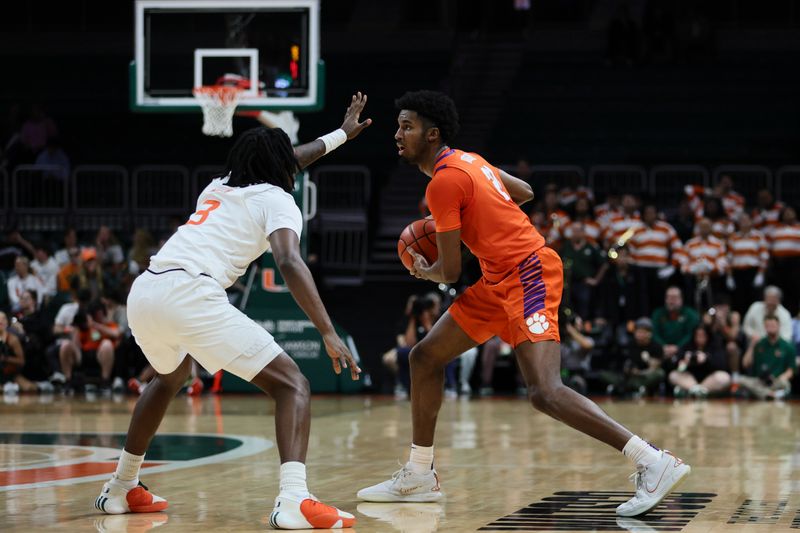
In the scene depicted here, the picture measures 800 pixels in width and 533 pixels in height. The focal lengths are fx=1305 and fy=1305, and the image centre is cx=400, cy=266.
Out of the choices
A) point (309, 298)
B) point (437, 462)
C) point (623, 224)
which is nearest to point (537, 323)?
point (309, 298)

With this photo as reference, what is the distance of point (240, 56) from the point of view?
603 inches

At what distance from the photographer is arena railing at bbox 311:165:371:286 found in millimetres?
21219

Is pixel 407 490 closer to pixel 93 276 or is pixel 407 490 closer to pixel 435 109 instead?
pixel 435 109

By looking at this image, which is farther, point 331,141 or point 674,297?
point 674,297

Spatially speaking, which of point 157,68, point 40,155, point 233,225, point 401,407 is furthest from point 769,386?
point 40,155

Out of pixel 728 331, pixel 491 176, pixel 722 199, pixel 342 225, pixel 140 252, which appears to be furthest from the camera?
pixel 342 225

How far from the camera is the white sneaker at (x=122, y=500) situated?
638 cm

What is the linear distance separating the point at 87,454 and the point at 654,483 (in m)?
4.50

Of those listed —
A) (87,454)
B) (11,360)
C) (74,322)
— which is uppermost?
(74,322)

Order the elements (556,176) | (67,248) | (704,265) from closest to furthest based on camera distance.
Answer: (704,265), (67,248), (556,176)

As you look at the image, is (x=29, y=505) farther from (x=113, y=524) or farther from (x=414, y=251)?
(x=414, y=251)

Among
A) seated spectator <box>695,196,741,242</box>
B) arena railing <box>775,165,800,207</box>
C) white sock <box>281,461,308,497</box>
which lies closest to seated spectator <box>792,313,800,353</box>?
seated spectator <box>695,196,741,242</box>

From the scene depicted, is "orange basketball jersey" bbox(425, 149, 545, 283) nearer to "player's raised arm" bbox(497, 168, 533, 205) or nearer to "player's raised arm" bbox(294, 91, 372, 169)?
"player's raised arm" bbox(497, 168, 533, 205)

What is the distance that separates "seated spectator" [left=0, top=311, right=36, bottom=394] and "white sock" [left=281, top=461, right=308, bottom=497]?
11710 millimetres
